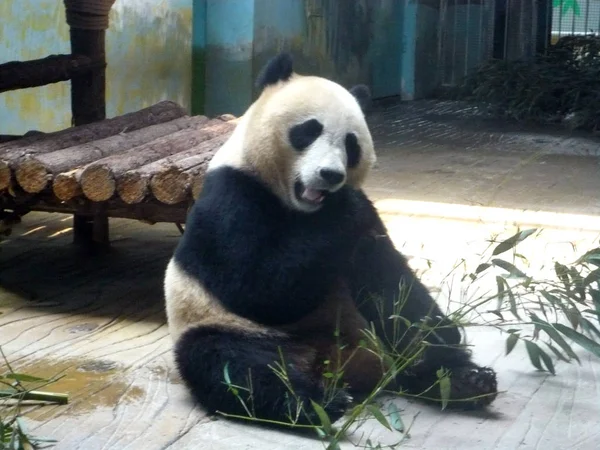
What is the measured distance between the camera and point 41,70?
548 cm

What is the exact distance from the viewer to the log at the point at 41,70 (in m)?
5.36

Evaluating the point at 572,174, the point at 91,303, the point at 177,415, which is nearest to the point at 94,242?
the point at 91,303

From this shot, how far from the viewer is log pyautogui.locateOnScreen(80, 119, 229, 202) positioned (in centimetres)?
435

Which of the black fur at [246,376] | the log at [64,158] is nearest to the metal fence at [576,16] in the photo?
the log at [64,158]

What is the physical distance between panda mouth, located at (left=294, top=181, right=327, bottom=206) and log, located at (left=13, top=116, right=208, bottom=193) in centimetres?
160

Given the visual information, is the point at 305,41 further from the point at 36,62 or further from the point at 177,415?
the point at 177,415

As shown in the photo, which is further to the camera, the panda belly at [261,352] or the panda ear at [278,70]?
the panda ear at [278,70]

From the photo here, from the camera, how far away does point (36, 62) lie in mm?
5504

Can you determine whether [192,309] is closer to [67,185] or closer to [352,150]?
[352,150]

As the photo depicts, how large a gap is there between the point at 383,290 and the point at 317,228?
44 cm

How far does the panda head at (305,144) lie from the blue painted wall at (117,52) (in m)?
4.57

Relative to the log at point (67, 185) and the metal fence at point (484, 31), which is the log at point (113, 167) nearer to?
the log at point (67, 185)

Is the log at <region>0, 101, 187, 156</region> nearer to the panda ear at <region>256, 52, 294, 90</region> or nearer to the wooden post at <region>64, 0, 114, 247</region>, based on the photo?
the wooden post at <region>64, 0, 114, 247</region>

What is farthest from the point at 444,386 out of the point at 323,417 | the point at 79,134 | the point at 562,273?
the point at 79,134
